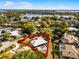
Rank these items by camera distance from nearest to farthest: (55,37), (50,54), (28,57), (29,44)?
(28,57) → (50,54) → (29,44) → (55,37)

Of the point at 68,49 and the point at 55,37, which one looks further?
the point at 55,37

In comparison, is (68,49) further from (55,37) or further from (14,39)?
(14,39)

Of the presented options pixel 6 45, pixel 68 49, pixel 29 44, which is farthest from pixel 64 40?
pixel 6 45

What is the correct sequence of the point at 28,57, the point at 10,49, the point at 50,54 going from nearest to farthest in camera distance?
1. the point at 28,57
2. the point at 50,54
3. the point at 10,49

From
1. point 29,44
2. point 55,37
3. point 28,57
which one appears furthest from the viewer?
point 55,37

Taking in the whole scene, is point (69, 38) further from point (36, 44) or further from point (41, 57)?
point (41, 57)

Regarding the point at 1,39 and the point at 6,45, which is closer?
the point at 6,45

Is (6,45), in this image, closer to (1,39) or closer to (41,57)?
(1,39)

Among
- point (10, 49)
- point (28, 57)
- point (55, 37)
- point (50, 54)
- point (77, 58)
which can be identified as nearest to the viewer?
point (28, 57)

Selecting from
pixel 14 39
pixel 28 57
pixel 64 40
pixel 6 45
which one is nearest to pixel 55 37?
pixel 64 40
